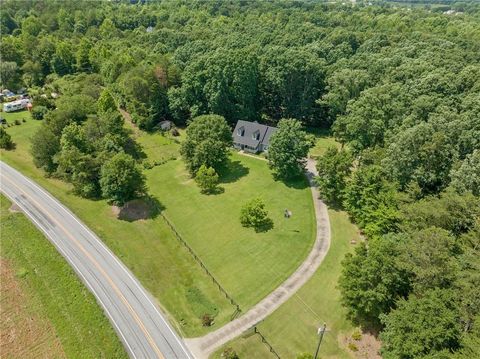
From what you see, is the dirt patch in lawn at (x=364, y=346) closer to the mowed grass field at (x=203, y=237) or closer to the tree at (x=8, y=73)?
the mowed grass field at (x=203, y=237)

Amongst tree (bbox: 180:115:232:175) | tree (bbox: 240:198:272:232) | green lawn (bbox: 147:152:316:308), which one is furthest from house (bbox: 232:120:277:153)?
tree (bbox: 240:198:272:232)

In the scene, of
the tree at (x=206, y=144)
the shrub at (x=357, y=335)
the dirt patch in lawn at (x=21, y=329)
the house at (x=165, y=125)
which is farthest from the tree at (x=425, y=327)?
the house at (x=165, y=125)

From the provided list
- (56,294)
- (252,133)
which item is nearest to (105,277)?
(56,294)

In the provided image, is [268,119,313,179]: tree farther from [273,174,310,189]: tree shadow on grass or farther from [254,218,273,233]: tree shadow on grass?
[254,218,273,233]: tree shadow on grass

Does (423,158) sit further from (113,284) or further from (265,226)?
(113,284)

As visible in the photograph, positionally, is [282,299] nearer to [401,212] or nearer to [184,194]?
[401,212]
